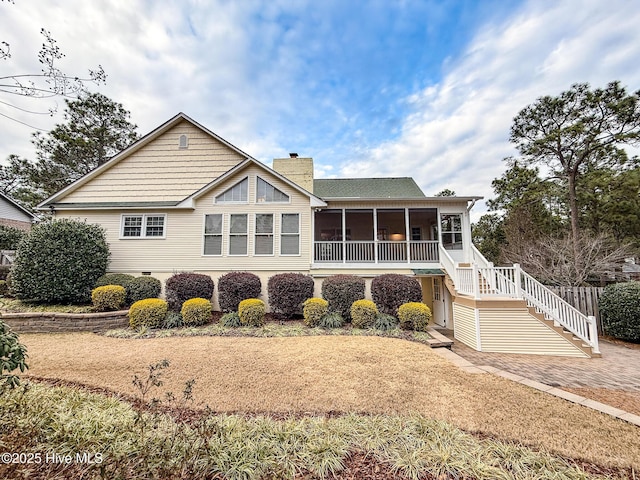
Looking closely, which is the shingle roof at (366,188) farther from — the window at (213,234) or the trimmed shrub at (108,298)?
the trimmed shrub at (108,298)

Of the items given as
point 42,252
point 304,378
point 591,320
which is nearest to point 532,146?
point 591,320

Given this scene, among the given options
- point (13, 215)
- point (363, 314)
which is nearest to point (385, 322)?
point (363, 314)

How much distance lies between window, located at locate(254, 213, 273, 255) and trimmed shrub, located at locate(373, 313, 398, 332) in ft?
16.3

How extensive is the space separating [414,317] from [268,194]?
23.9 feet

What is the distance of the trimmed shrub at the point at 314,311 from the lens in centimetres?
884

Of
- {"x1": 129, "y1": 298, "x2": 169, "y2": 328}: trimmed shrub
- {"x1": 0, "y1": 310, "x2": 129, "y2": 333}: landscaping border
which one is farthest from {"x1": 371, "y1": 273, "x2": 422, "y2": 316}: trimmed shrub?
{"x1": 0, "y1": 310, "x2": 129, "y2": 333}: landscaping border

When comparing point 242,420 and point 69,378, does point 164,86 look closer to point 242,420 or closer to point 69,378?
point 69,378

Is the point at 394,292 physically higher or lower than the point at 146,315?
higher

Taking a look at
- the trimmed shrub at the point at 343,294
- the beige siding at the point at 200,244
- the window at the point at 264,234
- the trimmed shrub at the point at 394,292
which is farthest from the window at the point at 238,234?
the trimmed shrub at the point at 394,292

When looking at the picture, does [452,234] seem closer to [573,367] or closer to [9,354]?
[573,367]

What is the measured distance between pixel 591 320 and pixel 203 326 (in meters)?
11.2

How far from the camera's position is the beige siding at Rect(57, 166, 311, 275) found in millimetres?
11016

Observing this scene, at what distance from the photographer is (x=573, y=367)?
252 inches

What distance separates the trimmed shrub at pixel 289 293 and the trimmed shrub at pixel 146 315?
11.6ft
